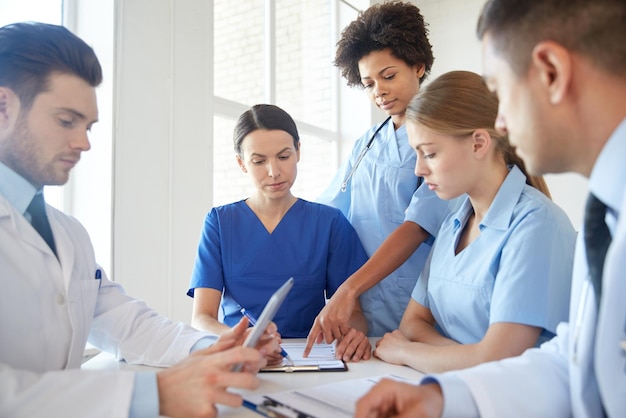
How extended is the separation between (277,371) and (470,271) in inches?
19.9

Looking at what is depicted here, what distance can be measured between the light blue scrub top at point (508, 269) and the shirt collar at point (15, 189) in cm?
96

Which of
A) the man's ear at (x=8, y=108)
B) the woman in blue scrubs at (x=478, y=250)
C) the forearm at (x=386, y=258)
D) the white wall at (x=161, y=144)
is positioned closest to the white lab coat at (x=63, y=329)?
the man's ear at (x=8, y=108)

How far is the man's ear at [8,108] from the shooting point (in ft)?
3.29

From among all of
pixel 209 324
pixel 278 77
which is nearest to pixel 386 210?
pixel 209 324

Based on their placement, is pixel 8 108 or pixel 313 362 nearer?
pixel 8 108

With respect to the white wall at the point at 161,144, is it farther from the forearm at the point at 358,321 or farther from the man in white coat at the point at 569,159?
the man in white coat at the point at 569,159

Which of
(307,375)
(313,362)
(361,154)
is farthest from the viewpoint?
(361,154)

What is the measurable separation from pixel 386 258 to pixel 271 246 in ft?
1.29

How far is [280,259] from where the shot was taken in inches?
67.4

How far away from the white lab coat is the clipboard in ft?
0.73

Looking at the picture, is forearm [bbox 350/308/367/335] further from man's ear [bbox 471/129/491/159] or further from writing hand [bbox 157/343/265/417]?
writing hand [bbox 157/343/265/417]

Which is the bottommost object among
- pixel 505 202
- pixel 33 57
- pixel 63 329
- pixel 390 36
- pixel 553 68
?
pixel 63 329

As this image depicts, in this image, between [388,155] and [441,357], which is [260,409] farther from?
[388,155]

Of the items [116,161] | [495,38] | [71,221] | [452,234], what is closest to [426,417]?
[495,38]
